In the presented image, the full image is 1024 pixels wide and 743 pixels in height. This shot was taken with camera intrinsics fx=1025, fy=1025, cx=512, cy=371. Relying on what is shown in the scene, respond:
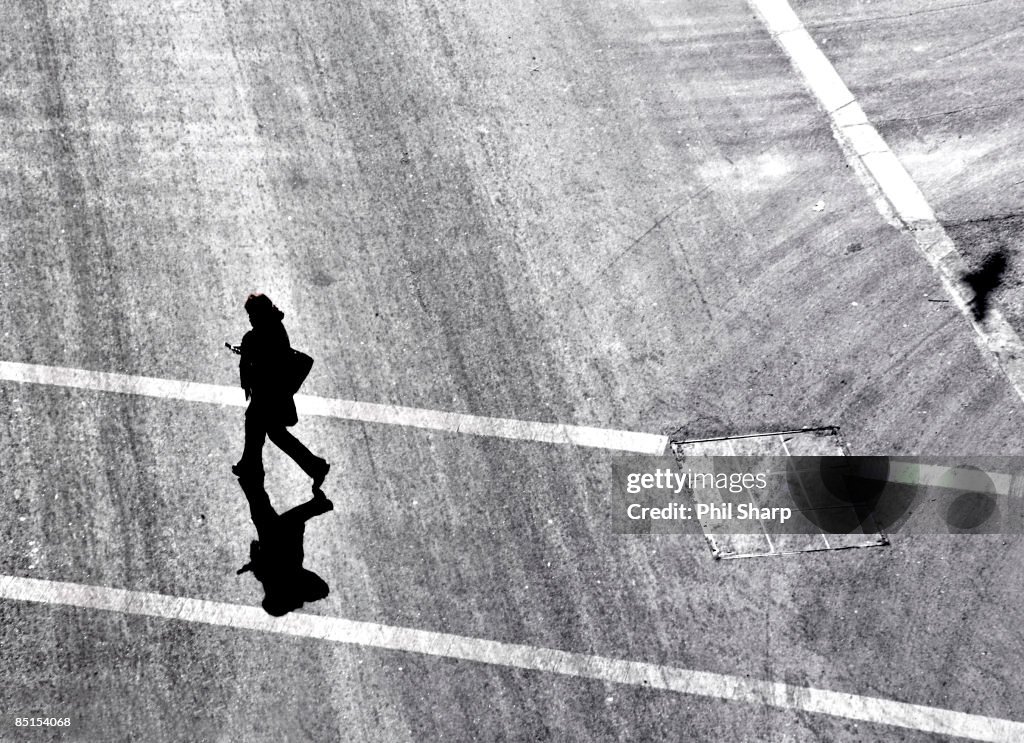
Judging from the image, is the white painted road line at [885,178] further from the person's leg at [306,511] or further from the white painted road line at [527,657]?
the person's leg at [306,511]

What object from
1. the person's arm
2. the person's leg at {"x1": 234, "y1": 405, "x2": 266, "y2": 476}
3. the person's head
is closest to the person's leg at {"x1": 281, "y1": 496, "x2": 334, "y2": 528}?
the person's leg at {"x1": 234, "y1": 405, "x2": 266, "y2": 476}

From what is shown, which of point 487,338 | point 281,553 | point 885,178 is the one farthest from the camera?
point 885,178

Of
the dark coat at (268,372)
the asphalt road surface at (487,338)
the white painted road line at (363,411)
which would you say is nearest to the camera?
the asphalt road surface at (487,338)

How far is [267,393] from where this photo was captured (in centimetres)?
Result: 707

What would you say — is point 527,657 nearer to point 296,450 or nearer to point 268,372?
point 296,450

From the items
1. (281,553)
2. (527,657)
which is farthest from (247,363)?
(527,657)

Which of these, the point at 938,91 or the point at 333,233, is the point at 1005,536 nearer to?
the point at 938,91

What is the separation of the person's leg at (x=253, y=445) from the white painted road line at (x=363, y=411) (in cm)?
52

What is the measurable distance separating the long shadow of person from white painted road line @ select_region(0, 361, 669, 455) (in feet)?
2.41

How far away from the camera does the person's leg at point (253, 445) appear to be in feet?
23.9

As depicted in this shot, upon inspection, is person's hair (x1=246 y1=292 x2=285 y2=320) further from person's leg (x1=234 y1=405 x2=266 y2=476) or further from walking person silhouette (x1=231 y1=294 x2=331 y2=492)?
person's leg (x1=234 y1=405 x2=266 y2=476)

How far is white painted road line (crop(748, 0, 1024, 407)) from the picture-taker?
8234 millimetres

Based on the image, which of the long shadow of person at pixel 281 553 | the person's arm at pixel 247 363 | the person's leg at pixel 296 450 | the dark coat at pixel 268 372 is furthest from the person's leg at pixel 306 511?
the person's arm at pixel 247 363

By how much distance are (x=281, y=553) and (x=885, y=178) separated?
6115 millimetres
